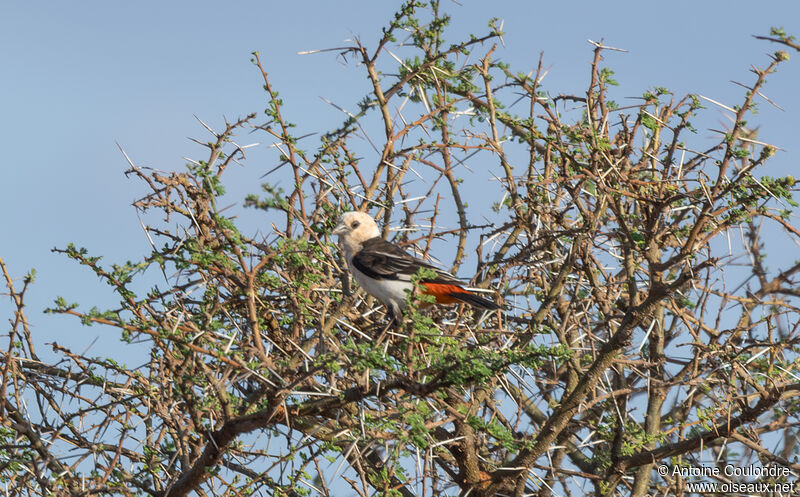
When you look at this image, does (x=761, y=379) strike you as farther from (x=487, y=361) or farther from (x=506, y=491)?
(x=487, y=361)

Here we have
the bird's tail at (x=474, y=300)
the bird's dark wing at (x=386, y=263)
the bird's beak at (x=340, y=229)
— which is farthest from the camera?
the bird's beak at (x=340, y=229)

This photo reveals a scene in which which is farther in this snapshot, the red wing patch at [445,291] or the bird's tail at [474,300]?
the red wing patch at [445,291]

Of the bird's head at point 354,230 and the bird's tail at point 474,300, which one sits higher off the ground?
the bird's head at point 354,230

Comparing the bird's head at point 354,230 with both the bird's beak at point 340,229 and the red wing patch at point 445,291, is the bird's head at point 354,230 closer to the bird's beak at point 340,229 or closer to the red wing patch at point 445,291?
the bird's beak at point 340,229

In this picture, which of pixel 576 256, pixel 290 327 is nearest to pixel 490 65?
pixel 576 256

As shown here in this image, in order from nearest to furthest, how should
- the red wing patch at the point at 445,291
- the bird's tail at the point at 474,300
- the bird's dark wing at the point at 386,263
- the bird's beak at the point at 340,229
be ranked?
the bird's tail at the point at 474,300
the red wing patch at the point at 445,291
the bird's dark wing at the point at 386,263
the bird's beak at the point at 340,229

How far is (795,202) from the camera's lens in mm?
4594

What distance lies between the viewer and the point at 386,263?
578cm

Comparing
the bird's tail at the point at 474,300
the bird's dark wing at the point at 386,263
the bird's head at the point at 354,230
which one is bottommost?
the bird's tail at the point at 474,300

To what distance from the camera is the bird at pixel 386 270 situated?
213 inches

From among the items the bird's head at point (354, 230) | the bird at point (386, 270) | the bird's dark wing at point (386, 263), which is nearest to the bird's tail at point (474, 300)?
the bird at point (386, 270)

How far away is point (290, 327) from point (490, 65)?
2.27 metres

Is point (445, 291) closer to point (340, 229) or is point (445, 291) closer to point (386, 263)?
point (386, 263)

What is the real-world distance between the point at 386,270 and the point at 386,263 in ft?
0.26
